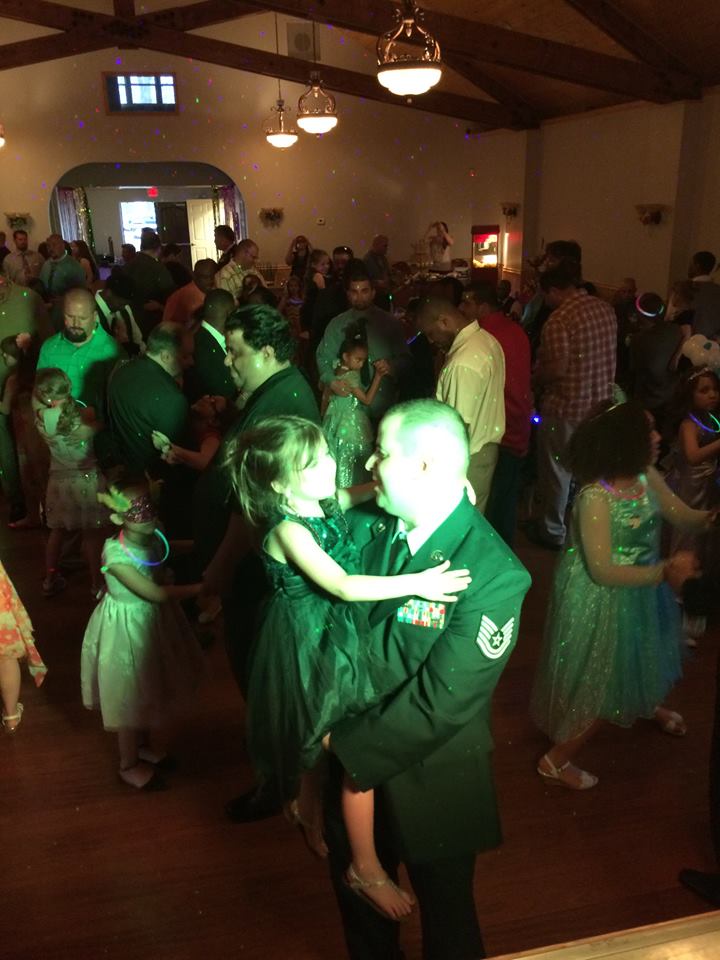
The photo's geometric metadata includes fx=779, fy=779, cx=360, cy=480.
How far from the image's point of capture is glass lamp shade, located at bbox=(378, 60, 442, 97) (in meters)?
4.98

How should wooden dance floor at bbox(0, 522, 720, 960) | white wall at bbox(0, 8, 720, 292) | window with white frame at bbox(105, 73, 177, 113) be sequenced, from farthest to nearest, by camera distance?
window with white frame at bbox(105, 73, 177, 113)
white wall at bbox(0, 8, 720, 292)
wooden dance floor at bbox(0, 522, 720, 960)

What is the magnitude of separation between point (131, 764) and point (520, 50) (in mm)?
7487

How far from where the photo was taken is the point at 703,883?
7.06ft

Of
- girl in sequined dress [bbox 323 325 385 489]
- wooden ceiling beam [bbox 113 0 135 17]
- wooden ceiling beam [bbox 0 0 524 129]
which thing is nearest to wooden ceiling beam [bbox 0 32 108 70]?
wooden ceiling beam [bbox 0 0 524 129]

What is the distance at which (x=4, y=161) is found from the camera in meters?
12.0

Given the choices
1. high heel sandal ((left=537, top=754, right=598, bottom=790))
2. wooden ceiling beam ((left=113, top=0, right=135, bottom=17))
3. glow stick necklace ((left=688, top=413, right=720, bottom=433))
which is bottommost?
high heel sandal ((left=537, top=754, right=598, bottom=790))

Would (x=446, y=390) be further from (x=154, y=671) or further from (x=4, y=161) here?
(x=4, y=161)

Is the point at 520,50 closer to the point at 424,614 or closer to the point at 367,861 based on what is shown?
→ the point at 424,614

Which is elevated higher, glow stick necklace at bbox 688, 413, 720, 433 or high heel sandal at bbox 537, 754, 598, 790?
glow stick necklace at bbox 688, 413, 720, 433

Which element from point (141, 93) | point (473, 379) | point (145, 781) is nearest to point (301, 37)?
point (141, 93)

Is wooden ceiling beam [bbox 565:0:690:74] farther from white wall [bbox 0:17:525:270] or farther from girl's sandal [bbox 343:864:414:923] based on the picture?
girl's sandal [bbox 343:864:414:923]

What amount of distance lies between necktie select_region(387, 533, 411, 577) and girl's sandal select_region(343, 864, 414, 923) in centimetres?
62

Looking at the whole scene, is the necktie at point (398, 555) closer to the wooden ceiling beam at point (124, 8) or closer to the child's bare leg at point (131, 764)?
the child's bare leg at point (131, 764)

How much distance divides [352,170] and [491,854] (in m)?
12.4
